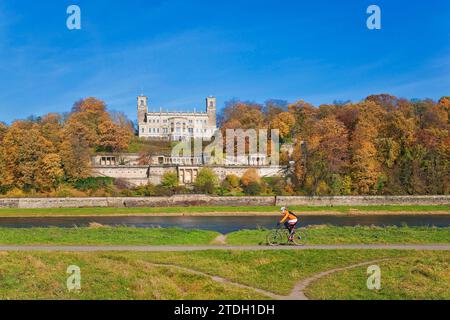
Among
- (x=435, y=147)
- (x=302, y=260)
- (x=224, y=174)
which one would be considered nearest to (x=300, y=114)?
(x=224, y=174)

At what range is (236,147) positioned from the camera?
7806 cm

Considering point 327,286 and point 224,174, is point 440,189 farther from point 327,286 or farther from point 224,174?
point 327,286

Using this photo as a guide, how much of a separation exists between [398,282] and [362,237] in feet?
26.0

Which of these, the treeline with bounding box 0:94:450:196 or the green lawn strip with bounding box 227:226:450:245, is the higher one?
the treeline with bounding box 0:94:450:196

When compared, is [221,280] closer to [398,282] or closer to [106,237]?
[398,282]

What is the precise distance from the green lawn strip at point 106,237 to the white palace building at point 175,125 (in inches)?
3376

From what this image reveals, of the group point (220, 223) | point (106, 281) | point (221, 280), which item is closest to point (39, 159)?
point (220, 223)

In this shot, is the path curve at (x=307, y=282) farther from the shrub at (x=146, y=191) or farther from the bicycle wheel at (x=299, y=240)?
the shrub at (x=146, y=191)

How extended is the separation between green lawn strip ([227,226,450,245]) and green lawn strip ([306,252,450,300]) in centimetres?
423

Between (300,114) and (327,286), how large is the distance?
7643 cm

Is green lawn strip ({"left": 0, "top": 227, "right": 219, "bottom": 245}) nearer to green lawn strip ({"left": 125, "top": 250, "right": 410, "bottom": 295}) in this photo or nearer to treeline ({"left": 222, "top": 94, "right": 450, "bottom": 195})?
green lawn strip ({"left": 125, "top": 250, "right": 410, "bottom": 295})

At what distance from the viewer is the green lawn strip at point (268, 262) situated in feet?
42.5

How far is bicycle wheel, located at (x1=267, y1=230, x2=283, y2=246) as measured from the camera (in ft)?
60.7

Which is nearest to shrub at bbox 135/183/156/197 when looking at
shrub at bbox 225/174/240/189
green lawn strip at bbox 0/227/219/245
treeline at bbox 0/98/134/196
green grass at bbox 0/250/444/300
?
treeline at bbox 0/98/134/196
